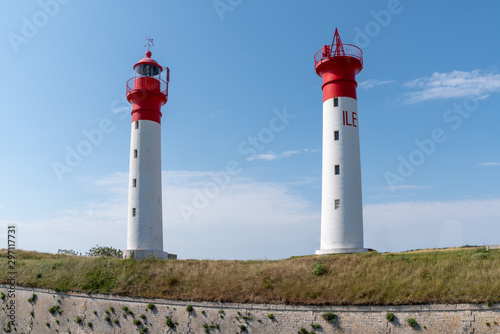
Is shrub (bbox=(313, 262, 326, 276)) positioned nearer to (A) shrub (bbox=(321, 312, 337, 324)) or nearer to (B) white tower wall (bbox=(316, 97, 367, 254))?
(A) shrub (bbox=(321, 312, 337, 324))

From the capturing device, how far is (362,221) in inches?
1056

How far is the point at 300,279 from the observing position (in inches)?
816

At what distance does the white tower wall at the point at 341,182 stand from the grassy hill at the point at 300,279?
2.73 meters

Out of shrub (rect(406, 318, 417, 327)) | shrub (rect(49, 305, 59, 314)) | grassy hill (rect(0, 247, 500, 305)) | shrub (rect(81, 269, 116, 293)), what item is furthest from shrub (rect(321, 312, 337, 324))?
shrub (rect(49, 305, 59, 314))

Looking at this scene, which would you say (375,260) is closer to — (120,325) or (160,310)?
(160,310)

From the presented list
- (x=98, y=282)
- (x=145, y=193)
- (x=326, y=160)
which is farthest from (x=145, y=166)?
(x=326, y=160)

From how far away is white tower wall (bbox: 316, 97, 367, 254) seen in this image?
85.8ft

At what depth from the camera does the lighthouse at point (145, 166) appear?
99.3ft

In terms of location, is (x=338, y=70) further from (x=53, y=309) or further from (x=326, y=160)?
(x=53, y=309)

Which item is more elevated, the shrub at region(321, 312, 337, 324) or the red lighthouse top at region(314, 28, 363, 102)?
Answer: the red lighthouse top at region(314, 28, 363, 102)

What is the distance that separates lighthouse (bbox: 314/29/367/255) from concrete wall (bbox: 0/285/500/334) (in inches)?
310

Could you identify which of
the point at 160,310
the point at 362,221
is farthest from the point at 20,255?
the point at 362,221

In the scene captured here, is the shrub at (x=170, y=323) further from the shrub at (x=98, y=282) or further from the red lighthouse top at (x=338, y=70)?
the red lighthouse top at (x=338, y=70)

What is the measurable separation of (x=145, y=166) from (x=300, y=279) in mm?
15733
